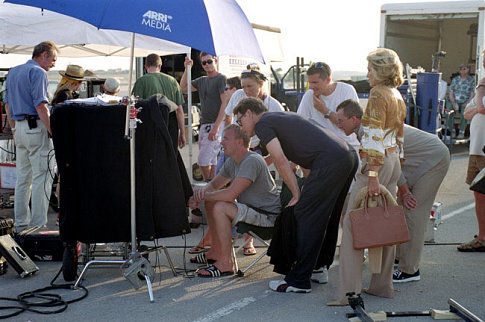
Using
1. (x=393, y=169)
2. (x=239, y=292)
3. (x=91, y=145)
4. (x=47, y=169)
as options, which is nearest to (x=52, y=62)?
(x=47, y=169)

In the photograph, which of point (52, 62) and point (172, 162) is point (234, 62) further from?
point (172, 162)

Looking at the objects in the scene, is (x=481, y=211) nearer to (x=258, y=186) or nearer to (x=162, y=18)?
(x=258, y=186)

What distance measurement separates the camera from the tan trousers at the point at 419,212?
5.37 meters

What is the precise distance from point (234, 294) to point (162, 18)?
2.12m

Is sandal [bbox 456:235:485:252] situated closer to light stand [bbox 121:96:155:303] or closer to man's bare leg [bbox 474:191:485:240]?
man's bare leg [bbox 474:191:485:240]

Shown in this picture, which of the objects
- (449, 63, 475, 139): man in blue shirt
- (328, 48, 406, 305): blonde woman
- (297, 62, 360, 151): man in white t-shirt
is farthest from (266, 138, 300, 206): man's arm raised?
(449, 63, 475, 139): man in blue shirt

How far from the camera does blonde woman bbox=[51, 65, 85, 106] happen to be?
735cm

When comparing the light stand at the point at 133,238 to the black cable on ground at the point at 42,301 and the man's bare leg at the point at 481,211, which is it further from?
the man's bare leg at the point at 481,211

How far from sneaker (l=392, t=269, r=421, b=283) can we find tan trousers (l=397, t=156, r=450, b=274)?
0.03 metres

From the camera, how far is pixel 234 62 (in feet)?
41.8

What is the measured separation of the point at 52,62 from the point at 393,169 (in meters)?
3.89

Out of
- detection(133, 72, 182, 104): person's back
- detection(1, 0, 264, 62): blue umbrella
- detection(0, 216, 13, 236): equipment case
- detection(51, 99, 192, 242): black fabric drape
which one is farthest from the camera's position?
detection(133, 72, 182, 104): person's back

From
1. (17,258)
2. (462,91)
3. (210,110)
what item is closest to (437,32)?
(462,91)

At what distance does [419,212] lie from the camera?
5.39m
